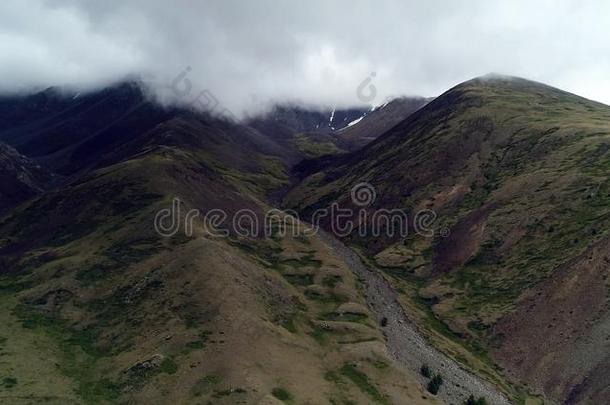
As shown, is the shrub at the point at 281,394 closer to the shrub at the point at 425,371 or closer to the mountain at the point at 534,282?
the shrub at the point at 425,371

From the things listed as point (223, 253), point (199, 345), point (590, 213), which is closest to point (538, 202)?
point (590, 213)

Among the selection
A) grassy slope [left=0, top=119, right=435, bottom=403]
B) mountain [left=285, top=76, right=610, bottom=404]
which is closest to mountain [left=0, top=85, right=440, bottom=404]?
grassy slope [left=0, top=119, right=435, bottom=403]

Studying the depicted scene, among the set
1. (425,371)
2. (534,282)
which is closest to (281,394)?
(425,371)

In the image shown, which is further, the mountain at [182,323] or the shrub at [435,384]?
the shrub at [435,384]

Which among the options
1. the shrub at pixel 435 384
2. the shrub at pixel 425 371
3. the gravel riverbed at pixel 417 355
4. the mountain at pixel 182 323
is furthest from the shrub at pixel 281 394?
the shrub at pixel 425 371

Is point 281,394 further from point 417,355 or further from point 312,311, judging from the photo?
point 312,311

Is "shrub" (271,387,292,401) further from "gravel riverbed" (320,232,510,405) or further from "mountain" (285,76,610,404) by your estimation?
"mountain" (285,76,610,404)
